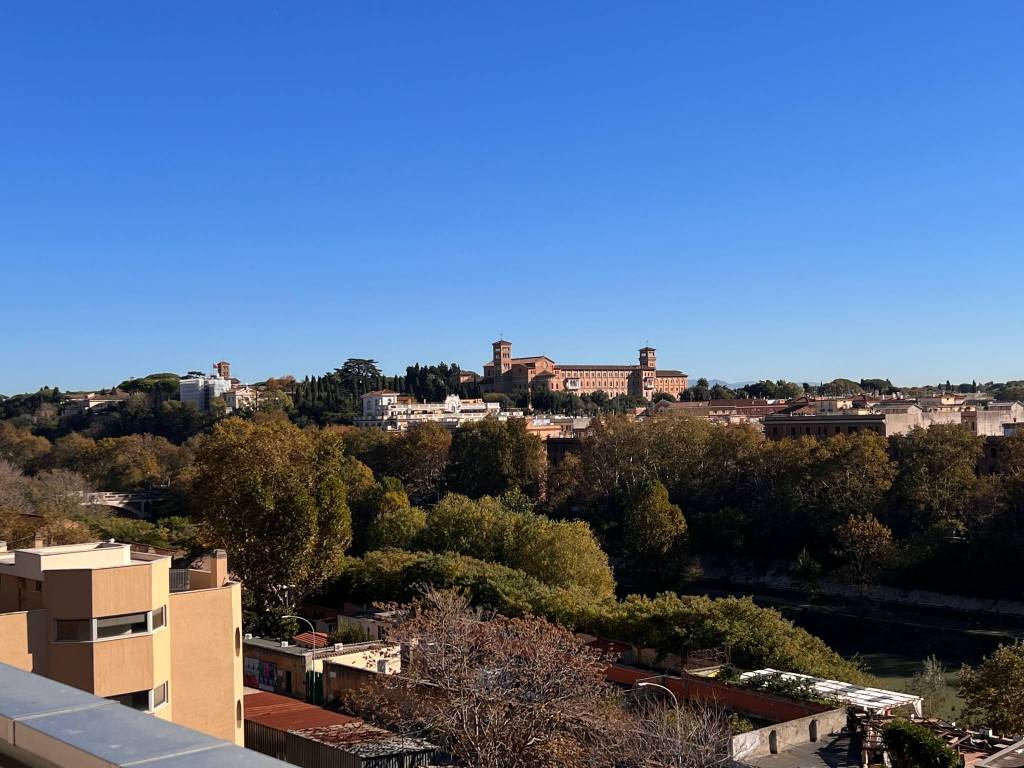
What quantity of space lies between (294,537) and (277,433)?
515 centimetres

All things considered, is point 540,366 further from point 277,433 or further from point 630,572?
point 277,433

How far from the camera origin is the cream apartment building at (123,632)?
32.3 feet

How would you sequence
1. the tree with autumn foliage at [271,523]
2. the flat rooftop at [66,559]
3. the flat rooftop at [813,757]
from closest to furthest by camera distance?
the flat rooftop at [66,559] < the flat rooftop at [813,757] < the tree with autumn foliage at [271,523]

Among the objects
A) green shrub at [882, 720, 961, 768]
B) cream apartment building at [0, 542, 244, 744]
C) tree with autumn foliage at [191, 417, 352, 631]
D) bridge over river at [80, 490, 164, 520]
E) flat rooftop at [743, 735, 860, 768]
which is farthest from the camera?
bridge over river at [80, 490, 164, 520]

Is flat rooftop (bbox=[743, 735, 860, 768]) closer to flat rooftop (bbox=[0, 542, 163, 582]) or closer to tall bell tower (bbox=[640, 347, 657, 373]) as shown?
flat rooftop (bbox=[0, 542, 163, 582])

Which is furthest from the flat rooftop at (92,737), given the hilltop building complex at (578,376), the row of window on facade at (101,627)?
the hilltop building complex at (578,376)

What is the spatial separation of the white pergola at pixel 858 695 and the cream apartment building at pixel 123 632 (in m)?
10.5

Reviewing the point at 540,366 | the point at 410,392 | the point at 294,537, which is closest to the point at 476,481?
the point at 294,537

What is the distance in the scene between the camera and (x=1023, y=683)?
18656mm

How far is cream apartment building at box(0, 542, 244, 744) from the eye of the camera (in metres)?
9.84

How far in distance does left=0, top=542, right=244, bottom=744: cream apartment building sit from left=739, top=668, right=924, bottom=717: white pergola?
10.5 m

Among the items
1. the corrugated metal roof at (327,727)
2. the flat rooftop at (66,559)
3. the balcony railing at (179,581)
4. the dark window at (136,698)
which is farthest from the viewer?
the corrugated metal roof at (327,727)

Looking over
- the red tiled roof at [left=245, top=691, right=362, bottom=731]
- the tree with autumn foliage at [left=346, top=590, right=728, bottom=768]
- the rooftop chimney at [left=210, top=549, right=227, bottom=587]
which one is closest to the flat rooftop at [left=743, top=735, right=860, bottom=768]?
the tree with autumn foliage at [left=346, top=590, right=728, bottom=768]

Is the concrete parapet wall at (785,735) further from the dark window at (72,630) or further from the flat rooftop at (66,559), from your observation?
the dark window at (72,630)
